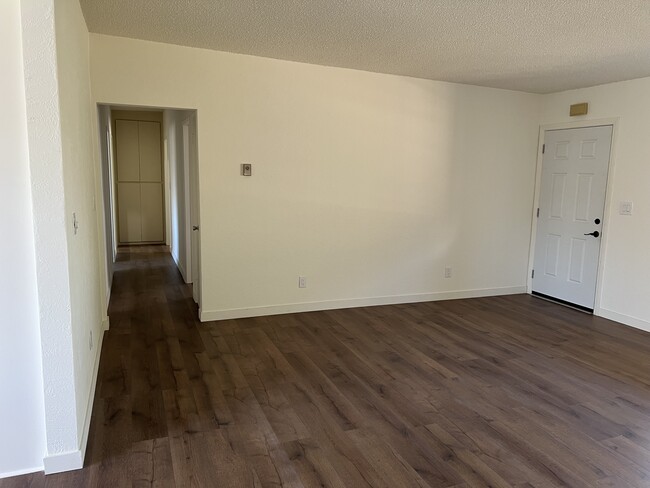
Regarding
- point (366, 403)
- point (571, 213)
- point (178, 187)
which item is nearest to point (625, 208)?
point (571, 213)

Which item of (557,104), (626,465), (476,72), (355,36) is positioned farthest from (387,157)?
(626,465)

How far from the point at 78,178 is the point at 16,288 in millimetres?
833

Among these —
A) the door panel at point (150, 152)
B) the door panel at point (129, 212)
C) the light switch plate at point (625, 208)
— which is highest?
the door panel at point (150, 152)

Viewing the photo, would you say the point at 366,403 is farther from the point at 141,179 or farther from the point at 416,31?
the point at 141,179

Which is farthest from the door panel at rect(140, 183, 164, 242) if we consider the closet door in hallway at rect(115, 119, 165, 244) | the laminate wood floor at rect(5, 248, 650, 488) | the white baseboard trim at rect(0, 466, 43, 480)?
the white baseboard trim at rect(0, 466, 43, 480)

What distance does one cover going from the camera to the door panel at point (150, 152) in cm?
852

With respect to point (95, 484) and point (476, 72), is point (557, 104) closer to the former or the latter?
point (476, 72)

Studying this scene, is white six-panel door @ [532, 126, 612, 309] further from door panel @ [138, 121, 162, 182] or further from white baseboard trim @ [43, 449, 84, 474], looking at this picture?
door panel @ [138, 121, 162, 182]

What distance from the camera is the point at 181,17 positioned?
3.25 metres

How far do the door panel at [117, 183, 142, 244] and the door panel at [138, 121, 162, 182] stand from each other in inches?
12.1

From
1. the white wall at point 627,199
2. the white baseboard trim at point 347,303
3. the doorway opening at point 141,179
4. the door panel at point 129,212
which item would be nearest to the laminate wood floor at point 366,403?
the white baseboard trim at point 347,303

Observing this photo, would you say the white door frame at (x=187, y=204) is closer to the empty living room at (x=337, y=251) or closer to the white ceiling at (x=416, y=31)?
the empty living room at (x=337, y=251)

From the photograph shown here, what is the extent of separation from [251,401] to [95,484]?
1.01 m

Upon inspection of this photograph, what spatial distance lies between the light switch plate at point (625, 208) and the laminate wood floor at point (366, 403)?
124 centimetres
